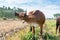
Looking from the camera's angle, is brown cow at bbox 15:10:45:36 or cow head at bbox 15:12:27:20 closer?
cow head at bbox 15:12:27:20

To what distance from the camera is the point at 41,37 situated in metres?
10.5

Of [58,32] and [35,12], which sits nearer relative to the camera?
[35,12]

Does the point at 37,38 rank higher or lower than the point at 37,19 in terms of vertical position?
lower

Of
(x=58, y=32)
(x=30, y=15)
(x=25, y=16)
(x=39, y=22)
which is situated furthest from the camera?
(x=58, y=32)

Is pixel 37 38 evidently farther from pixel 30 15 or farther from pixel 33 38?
pixel 30 15

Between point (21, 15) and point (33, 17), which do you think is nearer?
point (21, 15)

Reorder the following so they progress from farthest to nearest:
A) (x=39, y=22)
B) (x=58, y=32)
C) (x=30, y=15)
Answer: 1. (x=58, y=32)
2. (x=39, y=22)
3. (x=30, y=15)

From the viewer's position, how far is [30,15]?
373 inches

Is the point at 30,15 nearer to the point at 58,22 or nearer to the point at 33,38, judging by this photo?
the point at 33,38

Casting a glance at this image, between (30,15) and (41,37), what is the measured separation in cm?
156

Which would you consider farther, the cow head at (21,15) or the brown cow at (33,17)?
the brown cow at (33,17)

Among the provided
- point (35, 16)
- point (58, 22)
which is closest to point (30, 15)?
point (35, 16)

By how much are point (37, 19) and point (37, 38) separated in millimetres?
899

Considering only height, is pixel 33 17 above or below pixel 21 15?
below
